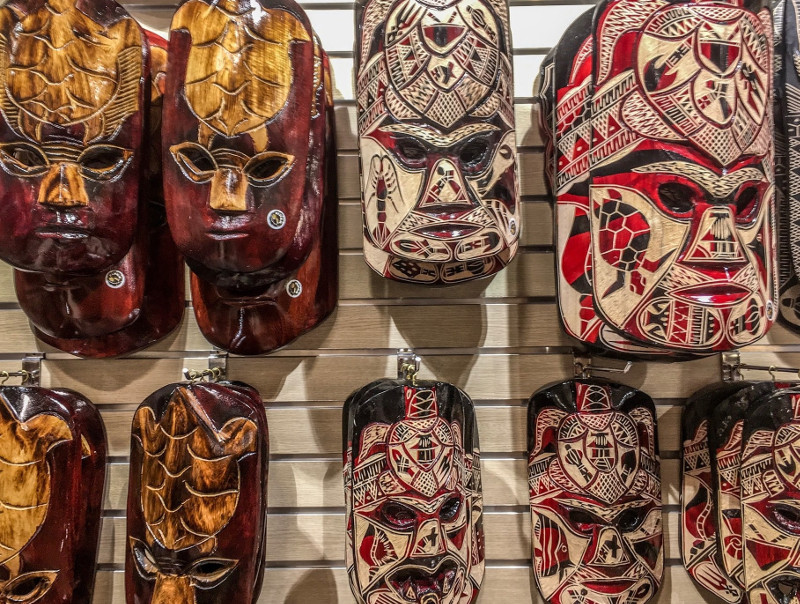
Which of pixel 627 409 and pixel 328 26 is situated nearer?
pixel 627 409

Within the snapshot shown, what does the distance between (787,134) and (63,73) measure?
1424 millimetres

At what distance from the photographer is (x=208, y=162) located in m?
0.92

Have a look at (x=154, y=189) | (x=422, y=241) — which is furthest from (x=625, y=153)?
(x=154, y=189)

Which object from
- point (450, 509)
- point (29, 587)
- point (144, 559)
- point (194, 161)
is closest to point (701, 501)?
point (450, 509)

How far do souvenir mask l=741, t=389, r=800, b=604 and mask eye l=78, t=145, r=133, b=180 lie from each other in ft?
4.27

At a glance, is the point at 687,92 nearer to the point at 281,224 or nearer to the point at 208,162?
the point at 281,224

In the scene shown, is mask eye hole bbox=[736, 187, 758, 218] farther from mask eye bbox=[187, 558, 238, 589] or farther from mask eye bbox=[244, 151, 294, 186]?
mask eye bbox=[187, 558, 238, 589]

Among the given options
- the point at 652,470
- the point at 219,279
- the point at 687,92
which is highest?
the point at 687,92

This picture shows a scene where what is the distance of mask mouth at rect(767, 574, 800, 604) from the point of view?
974 millimetres

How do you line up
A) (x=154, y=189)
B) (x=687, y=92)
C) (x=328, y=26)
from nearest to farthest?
(x=687, y=92)
(x=154, y=189)
(x=328, y=26)

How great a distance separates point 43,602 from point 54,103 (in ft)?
3.00

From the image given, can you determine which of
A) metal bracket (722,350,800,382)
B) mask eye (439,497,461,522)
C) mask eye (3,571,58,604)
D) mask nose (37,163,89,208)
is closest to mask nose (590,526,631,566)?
mask eye (439,497,461,522)

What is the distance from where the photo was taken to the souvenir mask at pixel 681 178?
893 millimetres

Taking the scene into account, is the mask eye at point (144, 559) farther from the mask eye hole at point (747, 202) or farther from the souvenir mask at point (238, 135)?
the mask eye hole at point (747, 202)
